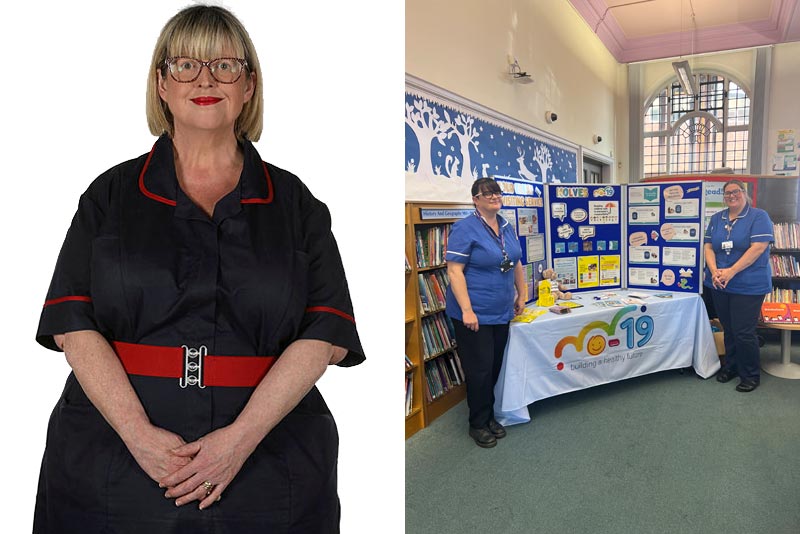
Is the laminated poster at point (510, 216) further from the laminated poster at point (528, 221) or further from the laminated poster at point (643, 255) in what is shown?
the laminated poster at point (643, 255)

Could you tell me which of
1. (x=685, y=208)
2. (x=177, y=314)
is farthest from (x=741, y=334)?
(x=177, y=314)

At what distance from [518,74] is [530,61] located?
0.04 m

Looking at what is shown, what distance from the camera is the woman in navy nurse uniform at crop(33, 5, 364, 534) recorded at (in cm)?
85

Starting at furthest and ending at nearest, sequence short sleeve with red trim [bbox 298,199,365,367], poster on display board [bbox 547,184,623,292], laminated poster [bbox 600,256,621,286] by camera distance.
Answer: laminated poster [bbox 600,256,621,286], poster on display board [bbox 547,184,623,292], short sleeve with red trim [bbox 298,199,365,367]

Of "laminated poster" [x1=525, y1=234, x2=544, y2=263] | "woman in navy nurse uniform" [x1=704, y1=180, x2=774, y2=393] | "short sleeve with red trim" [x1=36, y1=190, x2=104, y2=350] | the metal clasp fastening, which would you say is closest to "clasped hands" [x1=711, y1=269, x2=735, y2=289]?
"woman in navy nurse uniform" [x1=704, y1=180, x2=774, y2=393]

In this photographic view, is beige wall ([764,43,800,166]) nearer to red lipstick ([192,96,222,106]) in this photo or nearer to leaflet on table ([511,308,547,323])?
leaflet on table ([511,308,547,323])

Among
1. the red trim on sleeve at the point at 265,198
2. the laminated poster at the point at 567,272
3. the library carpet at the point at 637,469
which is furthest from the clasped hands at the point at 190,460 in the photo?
the laminated poster at the point at 567,272

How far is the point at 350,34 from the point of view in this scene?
4.09 ft

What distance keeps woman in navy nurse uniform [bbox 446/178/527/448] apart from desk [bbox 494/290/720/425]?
0.27ft

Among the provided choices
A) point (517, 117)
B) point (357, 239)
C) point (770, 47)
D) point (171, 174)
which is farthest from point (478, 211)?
point (171, 174)

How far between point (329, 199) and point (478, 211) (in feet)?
2.17

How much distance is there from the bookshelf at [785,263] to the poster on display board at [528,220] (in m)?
0.73

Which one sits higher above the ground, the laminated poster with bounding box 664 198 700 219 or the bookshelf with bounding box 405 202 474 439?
the laminated poster with bounding box 664 198 700 219

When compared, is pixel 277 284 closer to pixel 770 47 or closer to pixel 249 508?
pixel 249 508
